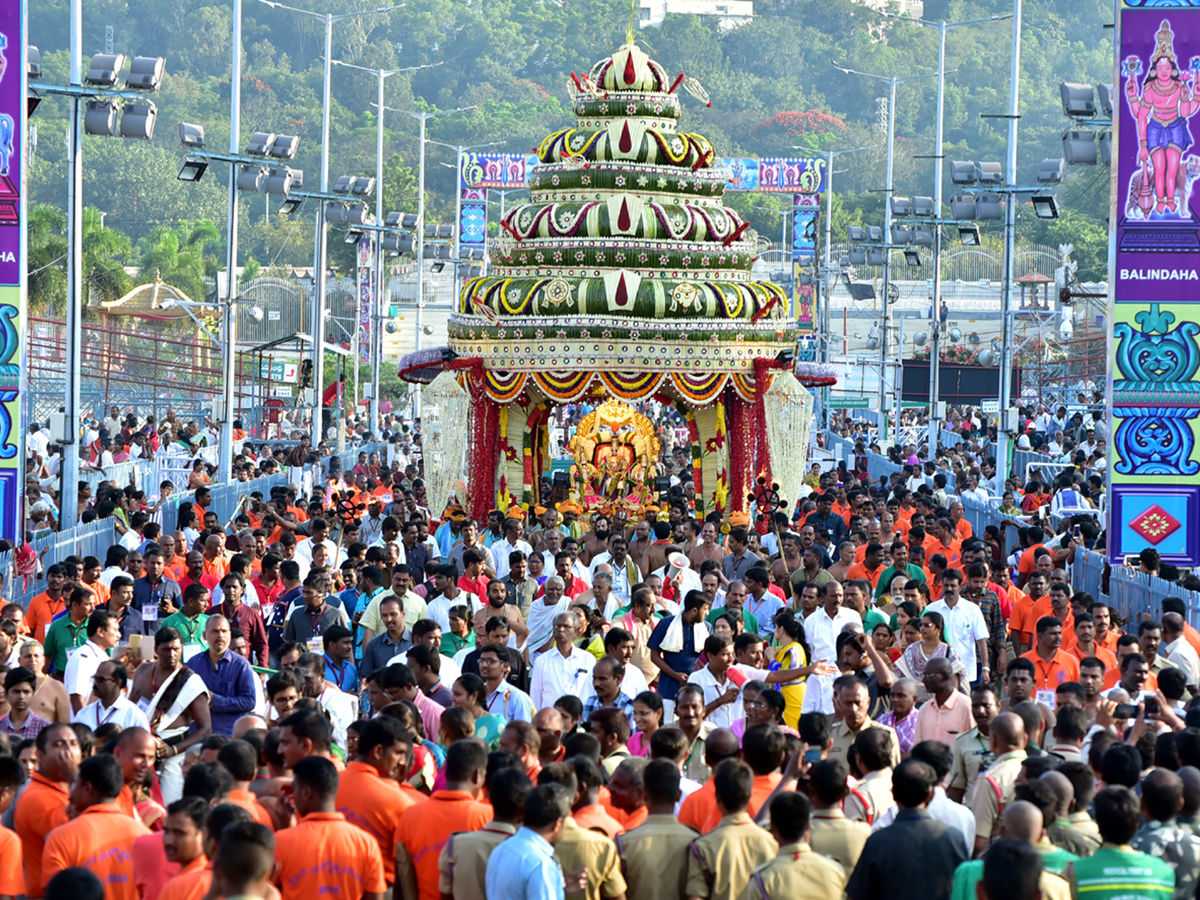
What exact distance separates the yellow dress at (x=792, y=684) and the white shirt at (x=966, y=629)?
2.05 metres

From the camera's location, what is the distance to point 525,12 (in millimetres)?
125250

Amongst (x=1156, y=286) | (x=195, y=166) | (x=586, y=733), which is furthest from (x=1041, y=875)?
(x=195, y=166)

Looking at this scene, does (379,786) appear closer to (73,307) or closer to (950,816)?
(950,816)

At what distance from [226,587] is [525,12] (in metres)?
116

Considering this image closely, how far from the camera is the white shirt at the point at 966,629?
44.8ft

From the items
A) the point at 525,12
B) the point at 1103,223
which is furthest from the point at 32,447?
the point at 525,12

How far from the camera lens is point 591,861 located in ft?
24.4

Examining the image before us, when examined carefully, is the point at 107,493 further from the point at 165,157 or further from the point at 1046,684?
the point at 165,157

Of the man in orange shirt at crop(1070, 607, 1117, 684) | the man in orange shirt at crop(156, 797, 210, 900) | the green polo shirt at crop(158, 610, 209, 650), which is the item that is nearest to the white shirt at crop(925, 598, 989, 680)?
the man in orange shirt at crop(1070, 607, 1117, 684)

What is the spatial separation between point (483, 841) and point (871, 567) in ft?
29.3

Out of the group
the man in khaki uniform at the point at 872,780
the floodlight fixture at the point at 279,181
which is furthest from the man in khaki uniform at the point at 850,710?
the floodlight fixture at the point at 279,181

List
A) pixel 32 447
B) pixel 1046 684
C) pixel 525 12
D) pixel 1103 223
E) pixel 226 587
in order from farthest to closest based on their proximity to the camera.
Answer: pixel 525 12 → pixel 1103 223 → pixel 32 447 → pixel 226 587 → pixel 1046 684

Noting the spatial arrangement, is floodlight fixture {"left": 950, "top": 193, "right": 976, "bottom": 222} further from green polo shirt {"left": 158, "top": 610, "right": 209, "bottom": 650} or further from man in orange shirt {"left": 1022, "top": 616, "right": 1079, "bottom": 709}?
green polo shirt {"left": 158, "top": 610, "right": 209, "bottom": 650}

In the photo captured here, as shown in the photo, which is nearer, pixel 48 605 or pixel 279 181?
pixel 48 605
